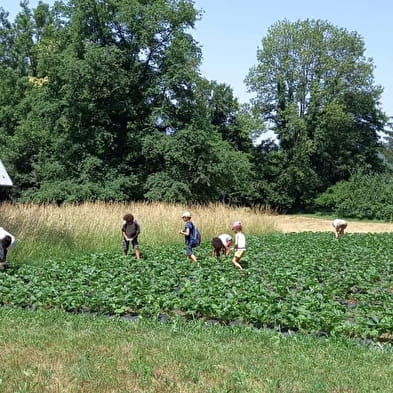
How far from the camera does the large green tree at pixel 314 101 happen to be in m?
55.8

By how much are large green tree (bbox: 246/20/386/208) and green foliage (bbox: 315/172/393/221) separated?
4632 millimetres

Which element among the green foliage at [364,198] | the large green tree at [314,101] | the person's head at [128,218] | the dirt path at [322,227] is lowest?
the dirt path at [322,227]

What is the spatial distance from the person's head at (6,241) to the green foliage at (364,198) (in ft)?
130

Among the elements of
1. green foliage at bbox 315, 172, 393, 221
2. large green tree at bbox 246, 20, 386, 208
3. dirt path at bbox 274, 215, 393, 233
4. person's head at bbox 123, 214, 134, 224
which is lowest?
dirt path at bbox 274, 215, 393, 233

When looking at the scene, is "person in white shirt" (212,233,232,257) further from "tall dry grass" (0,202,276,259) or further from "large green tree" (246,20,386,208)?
"large green tree" (246,20,386,208)

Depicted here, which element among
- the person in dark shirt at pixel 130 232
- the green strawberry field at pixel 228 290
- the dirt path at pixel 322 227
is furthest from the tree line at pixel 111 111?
the green strawberry field at pixel 228 290

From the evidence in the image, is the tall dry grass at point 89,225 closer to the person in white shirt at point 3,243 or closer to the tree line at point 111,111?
the person in white shirt at point 3,243

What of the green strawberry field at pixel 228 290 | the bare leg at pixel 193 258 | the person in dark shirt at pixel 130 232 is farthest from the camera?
the person in dark shirt at pixel 130 232

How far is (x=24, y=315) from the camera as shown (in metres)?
8.18

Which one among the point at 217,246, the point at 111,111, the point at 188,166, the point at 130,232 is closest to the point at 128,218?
the point at 130,232

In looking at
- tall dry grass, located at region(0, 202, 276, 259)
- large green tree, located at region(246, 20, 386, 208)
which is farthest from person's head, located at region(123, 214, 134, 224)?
large green tree, located at region(246, 20, 386, 208)

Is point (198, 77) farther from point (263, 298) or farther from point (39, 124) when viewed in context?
point (263, 298)

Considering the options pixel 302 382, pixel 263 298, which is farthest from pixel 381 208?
pixel 302 382

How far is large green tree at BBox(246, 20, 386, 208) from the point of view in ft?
183
